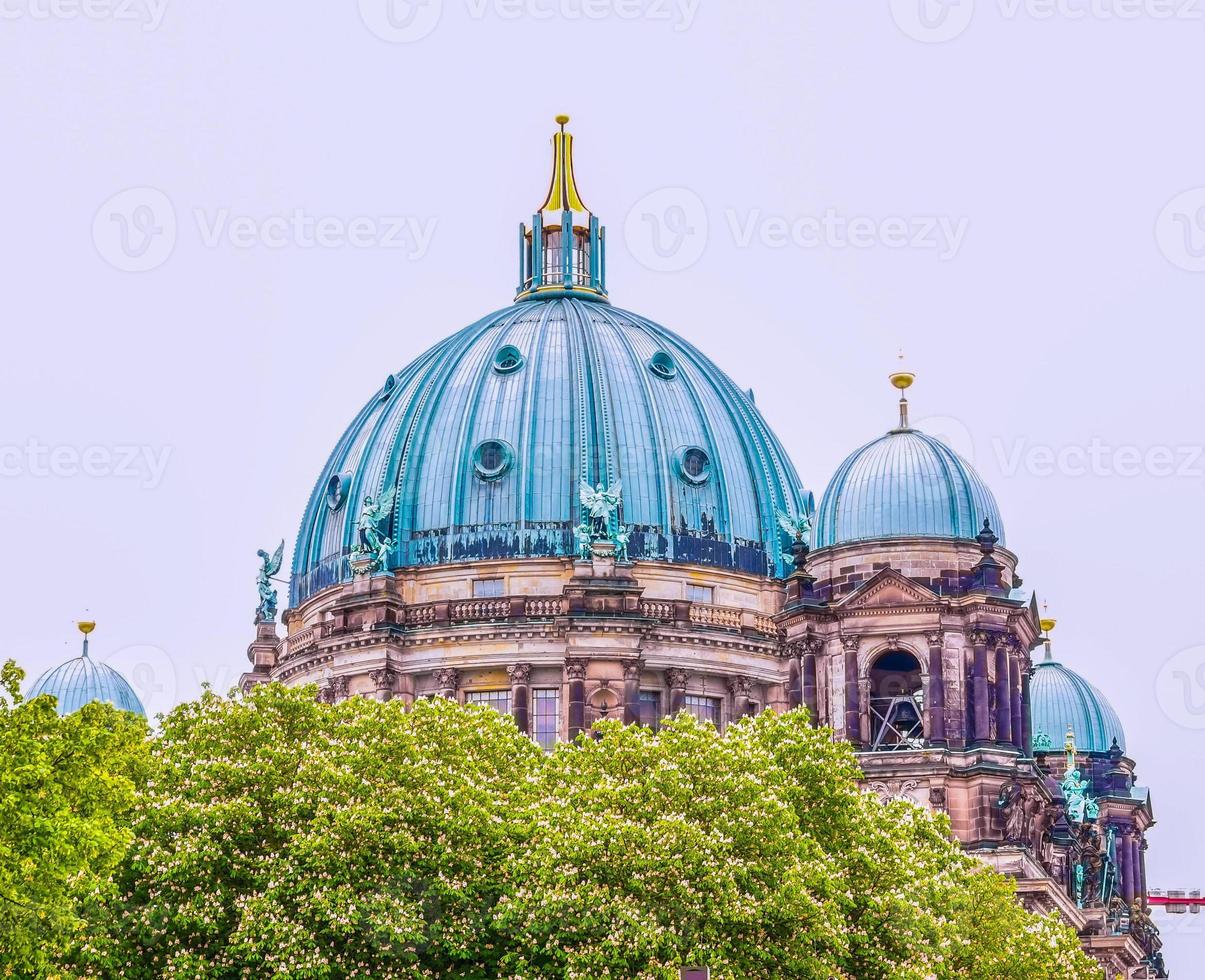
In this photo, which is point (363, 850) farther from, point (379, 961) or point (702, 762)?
point (702, 762)

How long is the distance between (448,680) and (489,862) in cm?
4097

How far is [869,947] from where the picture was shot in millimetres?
82750

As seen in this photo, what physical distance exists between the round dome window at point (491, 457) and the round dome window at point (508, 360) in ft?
14.0

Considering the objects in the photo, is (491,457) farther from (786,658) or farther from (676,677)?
(786,658)

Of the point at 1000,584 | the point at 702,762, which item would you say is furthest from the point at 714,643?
the point at 702,762

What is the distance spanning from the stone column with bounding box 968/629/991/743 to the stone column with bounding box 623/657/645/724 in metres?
16.6

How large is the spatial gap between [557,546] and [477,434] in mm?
6928

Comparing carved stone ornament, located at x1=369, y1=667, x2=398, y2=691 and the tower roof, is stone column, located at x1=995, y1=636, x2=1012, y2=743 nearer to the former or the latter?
carved stone ornament, located at x1=369, y1=667, x2=398, y2=691

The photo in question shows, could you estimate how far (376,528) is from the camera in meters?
126

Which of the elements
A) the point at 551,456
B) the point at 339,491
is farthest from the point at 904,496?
the point at 339,491

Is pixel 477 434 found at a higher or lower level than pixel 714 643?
higher

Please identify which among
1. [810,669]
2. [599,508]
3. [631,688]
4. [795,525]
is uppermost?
[795,525]

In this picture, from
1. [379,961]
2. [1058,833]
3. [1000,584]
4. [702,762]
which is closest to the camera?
[379,961]

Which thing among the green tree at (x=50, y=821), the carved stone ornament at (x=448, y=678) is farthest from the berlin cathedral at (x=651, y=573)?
the green tree at (x=50, y=821)
